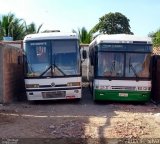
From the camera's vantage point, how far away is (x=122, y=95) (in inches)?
710

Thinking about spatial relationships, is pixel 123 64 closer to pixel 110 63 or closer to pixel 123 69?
pixel 123 69

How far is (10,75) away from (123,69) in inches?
184

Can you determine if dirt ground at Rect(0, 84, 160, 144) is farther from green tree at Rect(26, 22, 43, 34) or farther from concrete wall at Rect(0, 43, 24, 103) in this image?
green tree at Rect(26, 22, 43, 34)

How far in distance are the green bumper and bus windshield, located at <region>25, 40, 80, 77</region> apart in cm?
124

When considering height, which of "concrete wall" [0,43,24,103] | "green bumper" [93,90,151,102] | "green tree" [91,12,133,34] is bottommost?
"green bumper" [93,90,151,102]

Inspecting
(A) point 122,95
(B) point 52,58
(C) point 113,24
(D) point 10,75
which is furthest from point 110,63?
(C) point 113,24

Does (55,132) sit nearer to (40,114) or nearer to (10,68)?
(40,114)

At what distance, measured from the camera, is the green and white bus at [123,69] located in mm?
17922

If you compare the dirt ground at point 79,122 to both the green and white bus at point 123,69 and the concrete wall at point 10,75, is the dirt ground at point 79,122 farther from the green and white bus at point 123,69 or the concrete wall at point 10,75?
the concrete wall at point 10,75

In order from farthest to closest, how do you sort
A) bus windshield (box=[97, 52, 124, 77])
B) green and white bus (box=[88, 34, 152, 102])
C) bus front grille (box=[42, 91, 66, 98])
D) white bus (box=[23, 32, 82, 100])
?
bus windshield (box=[97, 52, 124, 77])
green and white bus (box=[88, 34, 152, 102])
bus front grille (box=[42, 91, 66, 98])
white bus (box=[23, 32, 82, 100])

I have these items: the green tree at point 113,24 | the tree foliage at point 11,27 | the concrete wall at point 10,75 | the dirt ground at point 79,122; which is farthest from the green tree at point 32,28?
the dirt ground at point 79,122

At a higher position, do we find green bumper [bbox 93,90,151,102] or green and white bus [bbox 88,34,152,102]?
green and white bus [bbox 88,34,152,102]

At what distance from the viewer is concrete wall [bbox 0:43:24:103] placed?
17.4 metres

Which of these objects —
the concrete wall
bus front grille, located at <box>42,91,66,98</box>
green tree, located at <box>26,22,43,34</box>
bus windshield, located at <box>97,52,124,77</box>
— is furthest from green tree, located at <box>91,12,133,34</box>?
bus front grille, located at <box>42,91,66,98</box>
